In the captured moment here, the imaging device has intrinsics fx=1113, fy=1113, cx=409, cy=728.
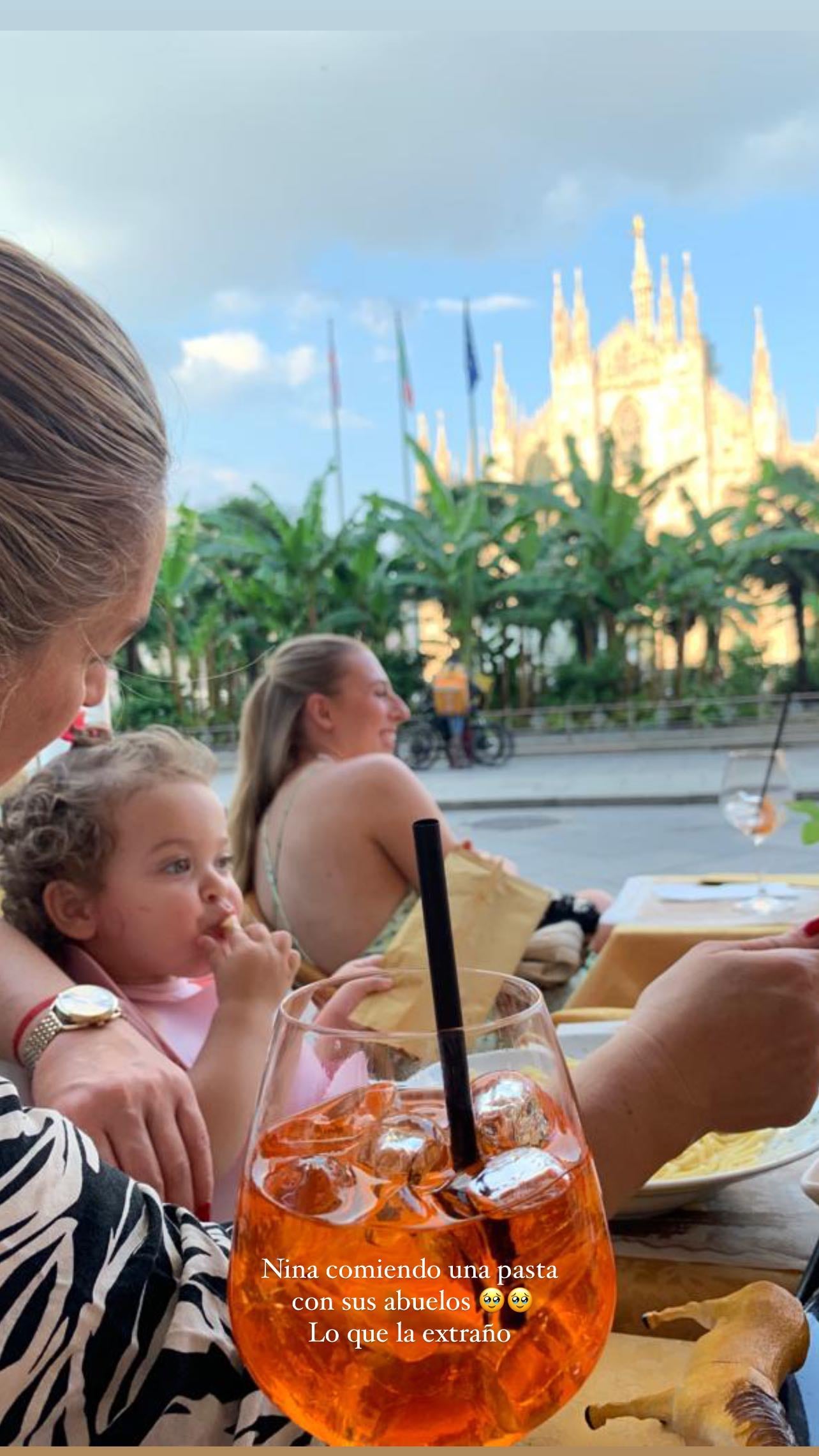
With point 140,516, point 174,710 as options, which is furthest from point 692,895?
point 174,710

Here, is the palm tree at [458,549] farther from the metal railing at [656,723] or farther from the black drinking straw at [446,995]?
the black drinking straw at [446,995]

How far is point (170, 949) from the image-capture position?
1032 millimetres

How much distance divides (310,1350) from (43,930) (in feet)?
2.52

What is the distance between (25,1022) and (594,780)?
7.81 meters

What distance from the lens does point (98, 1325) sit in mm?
416

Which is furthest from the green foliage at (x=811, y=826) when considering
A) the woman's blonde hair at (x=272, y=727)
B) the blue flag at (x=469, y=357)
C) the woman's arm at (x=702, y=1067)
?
the blue flag at (x=469, y=357)

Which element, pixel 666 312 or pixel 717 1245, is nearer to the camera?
pixel 717 1245

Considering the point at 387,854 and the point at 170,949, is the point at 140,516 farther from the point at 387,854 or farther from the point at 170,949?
the point at 387,854

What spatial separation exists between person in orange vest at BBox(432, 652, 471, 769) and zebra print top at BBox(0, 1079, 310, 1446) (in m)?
9.30

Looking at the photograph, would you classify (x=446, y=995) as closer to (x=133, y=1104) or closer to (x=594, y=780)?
(x=133, y=1104)

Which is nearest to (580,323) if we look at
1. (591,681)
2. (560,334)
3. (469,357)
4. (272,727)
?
(560,334)

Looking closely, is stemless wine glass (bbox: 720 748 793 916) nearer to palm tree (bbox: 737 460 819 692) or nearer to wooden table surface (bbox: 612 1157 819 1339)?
wooden table surface (bbox: 612 1157 819 1339)

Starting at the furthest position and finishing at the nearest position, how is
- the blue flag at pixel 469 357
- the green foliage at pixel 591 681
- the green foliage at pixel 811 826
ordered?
the blue flag at pixel 469 357 → the green foliage at pixel 591 681 → the green foliage at pixel 811 826

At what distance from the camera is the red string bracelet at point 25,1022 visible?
0.76m
